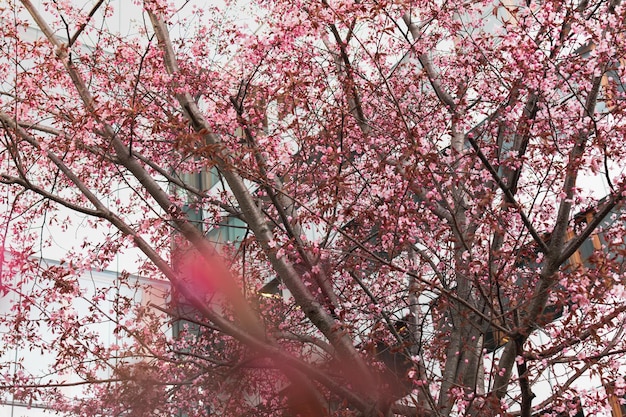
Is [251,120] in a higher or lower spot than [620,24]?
higher

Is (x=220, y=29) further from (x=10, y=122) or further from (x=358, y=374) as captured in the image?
(x=358, y=374)

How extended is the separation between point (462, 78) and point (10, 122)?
19.9 feet

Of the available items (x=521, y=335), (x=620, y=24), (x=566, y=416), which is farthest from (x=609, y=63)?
(x=566, y=416)

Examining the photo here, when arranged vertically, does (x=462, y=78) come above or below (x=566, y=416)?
above

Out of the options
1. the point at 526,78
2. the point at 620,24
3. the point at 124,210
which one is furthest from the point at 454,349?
the point at 124,210

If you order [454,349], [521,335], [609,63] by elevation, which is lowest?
[521,335]

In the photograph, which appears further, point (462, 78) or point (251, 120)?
point (462, 78)

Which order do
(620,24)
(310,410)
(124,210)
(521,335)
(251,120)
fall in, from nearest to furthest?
(521,335) → (620,24) → (310,410) → (251,120) → (124,210)

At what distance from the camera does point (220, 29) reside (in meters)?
14.6

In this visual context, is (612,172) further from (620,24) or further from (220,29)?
(220,29)

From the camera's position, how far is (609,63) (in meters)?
6.88

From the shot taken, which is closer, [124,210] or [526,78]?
[526,78]

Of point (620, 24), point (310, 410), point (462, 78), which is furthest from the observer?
point (462, 78)

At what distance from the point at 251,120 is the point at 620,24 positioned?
4.11 metres
